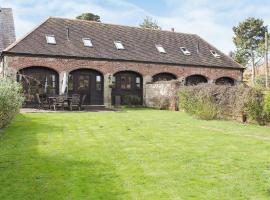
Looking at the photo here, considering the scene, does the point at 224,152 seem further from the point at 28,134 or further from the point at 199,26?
the point at 199,26

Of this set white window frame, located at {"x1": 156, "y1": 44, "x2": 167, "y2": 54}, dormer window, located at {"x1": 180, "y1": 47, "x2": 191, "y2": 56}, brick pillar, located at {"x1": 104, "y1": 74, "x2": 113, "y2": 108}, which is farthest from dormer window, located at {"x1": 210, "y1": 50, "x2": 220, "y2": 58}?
brick pillar, located at {"x1": 104, "y1": 74, "x2": 113, "y2": 108}

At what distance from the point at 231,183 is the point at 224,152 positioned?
2.39 metres

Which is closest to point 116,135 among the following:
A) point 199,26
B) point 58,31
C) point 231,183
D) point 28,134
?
point 28,134

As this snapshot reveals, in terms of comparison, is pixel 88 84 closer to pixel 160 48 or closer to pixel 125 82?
pixel 125 82

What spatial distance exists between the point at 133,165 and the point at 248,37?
162 feet

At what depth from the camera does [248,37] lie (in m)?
52.2

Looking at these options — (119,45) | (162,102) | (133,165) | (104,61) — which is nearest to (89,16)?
(119,45)

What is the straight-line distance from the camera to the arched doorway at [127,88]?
27.1 meters

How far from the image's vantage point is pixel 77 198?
4.90 meters

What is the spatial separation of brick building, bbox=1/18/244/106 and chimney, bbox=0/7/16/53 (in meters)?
2.97

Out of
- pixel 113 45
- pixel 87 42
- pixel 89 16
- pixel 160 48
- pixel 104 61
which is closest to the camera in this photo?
pixel 104 61

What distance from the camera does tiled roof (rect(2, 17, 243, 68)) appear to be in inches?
970

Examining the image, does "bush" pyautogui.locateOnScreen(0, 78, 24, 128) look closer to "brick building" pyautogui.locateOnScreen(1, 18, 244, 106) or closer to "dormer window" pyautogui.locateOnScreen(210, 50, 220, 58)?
"brick building" pyautogui.locateOnScreen(1, 18, 244, 106)

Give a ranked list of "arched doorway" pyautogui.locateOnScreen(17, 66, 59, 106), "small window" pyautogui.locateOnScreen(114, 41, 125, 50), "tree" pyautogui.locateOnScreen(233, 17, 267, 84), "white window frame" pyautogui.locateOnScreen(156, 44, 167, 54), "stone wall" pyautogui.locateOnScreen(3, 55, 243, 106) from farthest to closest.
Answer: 1. "tree" pyautogui.locateOnScreen(233, 17, 267, 84)
2. "white window frame" pyautogui.locateOnScreen(156, 44, 167, 54)
3. "small window" pyautogui.locateOnScreen(114, 41, 125, 50)
4. "arched doorway" pyautogui.locateOnScreen(17, 66, 59, 106)
5. "stone wall" pyautogui.locateOnScreen(3, 55, 243, 106)
